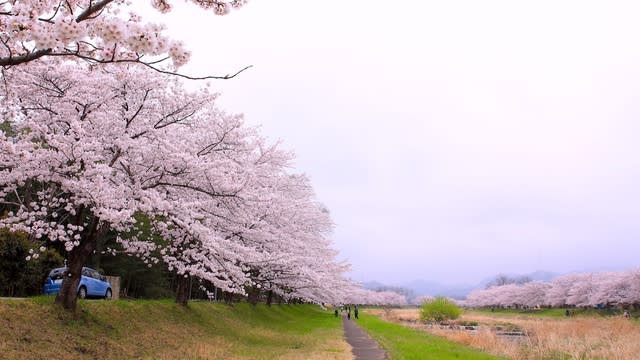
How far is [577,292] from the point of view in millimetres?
93125

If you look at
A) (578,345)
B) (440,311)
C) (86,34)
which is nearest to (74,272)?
(86,34)

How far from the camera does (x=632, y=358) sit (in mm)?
18359

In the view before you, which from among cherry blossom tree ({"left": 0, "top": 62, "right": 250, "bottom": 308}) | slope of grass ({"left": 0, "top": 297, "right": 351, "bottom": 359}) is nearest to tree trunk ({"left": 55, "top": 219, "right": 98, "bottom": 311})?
cherry blossom tree ({"left": 0, "top": 62, "right": 250, "bottom": 308})

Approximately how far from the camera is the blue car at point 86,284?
18875 millimetres

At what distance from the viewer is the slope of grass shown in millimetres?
11703

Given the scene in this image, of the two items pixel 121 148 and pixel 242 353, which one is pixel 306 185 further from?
pixel 121 148

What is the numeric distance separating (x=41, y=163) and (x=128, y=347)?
17.7 ft

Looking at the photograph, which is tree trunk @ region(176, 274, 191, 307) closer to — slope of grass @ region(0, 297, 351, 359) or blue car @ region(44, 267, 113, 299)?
slope of grass @ region(0, 297, 351, 359)

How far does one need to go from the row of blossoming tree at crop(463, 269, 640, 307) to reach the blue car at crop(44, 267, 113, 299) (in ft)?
239

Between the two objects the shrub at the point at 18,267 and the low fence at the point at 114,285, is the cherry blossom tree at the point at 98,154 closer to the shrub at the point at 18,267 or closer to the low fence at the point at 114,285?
the shrub at the point at 18,267

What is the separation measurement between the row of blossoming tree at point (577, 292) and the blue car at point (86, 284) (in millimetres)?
72759

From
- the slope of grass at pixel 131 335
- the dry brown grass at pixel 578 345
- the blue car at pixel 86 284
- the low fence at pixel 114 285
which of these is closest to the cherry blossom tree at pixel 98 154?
the slope of grass at pixel 131 335

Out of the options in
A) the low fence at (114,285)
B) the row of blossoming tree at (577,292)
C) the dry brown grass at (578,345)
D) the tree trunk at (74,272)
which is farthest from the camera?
the row of blossoming tree at (577,292)

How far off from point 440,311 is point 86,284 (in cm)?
4316
